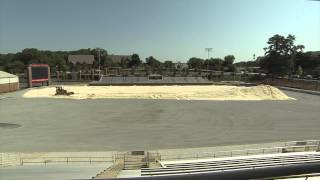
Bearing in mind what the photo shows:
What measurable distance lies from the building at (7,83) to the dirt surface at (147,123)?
14.2 m

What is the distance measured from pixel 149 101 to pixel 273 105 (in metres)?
14.1

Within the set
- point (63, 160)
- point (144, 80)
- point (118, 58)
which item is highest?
point (118, 58)

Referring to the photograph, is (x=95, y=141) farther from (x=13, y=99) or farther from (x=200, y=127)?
(x=13, y=99)

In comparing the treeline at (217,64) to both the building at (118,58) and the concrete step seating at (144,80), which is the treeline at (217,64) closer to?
the building at (118,58)

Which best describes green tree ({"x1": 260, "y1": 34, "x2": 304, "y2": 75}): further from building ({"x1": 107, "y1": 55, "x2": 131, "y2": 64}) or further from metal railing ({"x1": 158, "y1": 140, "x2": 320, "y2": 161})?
metal railing ({"x1": 158, "y1": 140, "x2": 320, "y2": 161})

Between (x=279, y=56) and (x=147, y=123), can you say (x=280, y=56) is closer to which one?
(x=279, y=56)

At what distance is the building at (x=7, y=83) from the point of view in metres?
65.4

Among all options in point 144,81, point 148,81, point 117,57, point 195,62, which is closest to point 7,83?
point 148,81

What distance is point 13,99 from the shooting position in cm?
5491

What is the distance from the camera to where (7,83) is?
6719 centimetres

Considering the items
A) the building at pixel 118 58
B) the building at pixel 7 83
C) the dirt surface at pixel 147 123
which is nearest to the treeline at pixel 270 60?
the building at pixel 118 58

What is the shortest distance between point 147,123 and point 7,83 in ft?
127

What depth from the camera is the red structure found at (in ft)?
248

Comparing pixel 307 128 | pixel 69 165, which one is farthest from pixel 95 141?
pixel 307 128
